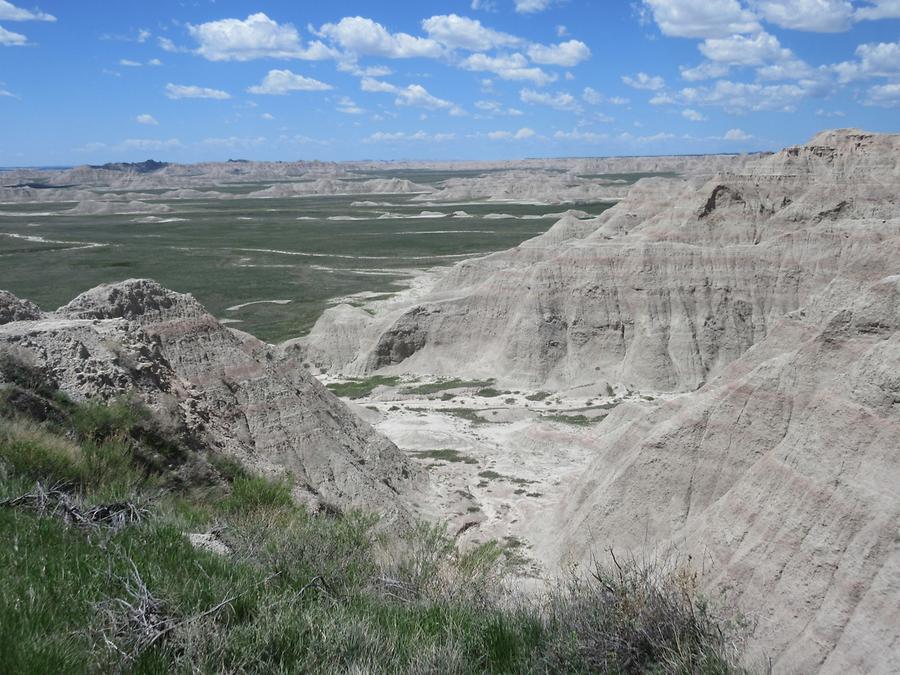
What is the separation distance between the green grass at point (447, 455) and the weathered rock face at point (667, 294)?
1212 cm

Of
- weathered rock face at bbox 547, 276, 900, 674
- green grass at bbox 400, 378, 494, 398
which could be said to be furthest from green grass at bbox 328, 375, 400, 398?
weathered rock face at bbox 547, 276, 900, 674

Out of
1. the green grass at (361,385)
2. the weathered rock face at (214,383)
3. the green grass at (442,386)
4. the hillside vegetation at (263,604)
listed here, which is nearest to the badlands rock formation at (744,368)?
the green grass at (442,386)

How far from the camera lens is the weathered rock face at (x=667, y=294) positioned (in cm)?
3719

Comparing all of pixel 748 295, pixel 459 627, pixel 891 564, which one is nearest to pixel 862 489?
pixel 891 564

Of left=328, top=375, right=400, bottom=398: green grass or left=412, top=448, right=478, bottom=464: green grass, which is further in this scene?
left=328, top=375, right=400, bottom=398: green grass

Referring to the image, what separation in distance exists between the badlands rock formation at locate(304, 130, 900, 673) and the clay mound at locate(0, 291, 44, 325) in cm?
1385

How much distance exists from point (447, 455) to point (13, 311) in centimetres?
1412

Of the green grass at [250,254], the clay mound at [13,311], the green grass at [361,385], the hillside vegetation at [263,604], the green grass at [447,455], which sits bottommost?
the green grass at [361,385]

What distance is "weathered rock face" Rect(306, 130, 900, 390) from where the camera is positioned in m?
37.2

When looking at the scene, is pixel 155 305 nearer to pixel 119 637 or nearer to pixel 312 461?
pixel 312 461

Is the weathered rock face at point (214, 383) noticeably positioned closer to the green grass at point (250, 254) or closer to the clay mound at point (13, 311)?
the clay mound at point (13, 311)

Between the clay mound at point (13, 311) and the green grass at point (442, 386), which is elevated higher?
the clay mound at point (13, 311)

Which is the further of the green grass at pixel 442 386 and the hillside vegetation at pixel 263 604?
the green grass at pixel 442 386

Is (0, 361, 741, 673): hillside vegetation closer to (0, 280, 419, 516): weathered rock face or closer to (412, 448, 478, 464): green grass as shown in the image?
(0, 280, 419, 516): weathered rock face
